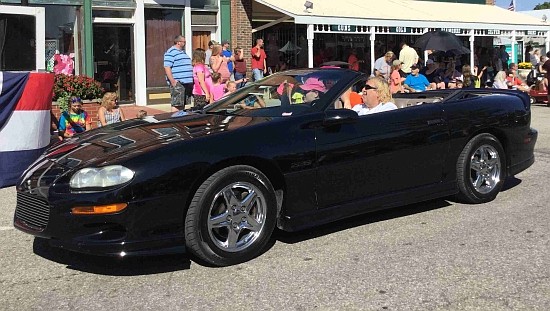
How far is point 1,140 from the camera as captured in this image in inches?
318

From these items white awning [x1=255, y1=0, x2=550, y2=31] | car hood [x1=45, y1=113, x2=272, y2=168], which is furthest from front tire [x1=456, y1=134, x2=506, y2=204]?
white awning [x1=255, y1=0, x2=550, y2=31]

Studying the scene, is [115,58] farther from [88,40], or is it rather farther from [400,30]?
[400,30]

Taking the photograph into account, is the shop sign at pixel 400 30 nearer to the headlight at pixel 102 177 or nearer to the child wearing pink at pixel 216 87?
the child wearing pink at pixel 216 87

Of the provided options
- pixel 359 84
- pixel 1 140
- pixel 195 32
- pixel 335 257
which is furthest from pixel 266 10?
pixel 335 257

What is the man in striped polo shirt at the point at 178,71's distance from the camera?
1062 centimetres

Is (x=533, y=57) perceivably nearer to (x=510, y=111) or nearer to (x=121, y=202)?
(x=510, y=111)

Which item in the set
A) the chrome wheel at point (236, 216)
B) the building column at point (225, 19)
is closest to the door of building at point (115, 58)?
the building column at point (225, 19)

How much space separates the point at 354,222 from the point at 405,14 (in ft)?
48.4

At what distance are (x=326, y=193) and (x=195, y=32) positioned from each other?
40.9 feet

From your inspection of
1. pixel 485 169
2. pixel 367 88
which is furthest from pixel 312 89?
pixel 485 169

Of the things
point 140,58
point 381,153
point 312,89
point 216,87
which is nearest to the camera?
point 381,153

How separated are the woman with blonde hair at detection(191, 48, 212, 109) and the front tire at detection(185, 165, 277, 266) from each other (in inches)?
229

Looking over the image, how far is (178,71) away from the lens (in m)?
10.7

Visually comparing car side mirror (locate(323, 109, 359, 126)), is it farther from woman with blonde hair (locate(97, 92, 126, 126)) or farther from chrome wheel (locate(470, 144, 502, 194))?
woman with blonde hair (locate(97, 92, 126, 126))
